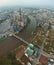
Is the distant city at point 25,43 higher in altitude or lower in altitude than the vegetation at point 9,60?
lower

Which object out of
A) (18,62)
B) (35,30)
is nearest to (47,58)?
(18,62)

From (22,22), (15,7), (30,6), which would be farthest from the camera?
(30,6)

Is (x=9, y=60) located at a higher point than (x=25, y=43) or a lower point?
higher

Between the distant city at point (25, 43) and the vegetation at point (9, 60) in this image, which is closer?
the vegetation at point (9, 60)

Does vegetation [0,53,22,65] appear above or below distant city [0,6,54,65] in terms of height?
above

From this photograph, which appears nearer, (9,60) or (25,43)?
(9,60)

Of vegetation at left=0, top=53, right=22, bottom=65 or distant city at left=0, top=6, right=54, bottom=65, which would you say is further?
distant city at left=0, top=6, right=54, bottom=65

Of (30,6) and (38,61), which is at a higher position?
(38,61)

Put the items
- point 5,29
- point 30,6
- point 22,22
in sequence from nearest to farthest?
point 5,29
point 22,22
point 30,6

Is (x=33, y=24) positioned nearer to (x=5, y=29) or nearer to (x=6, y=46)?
(x=5, y=29)

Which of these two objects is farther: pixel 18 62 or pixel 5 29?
pixel 5 29

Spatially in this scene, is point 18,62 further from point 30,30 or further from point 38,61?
point 30,30
